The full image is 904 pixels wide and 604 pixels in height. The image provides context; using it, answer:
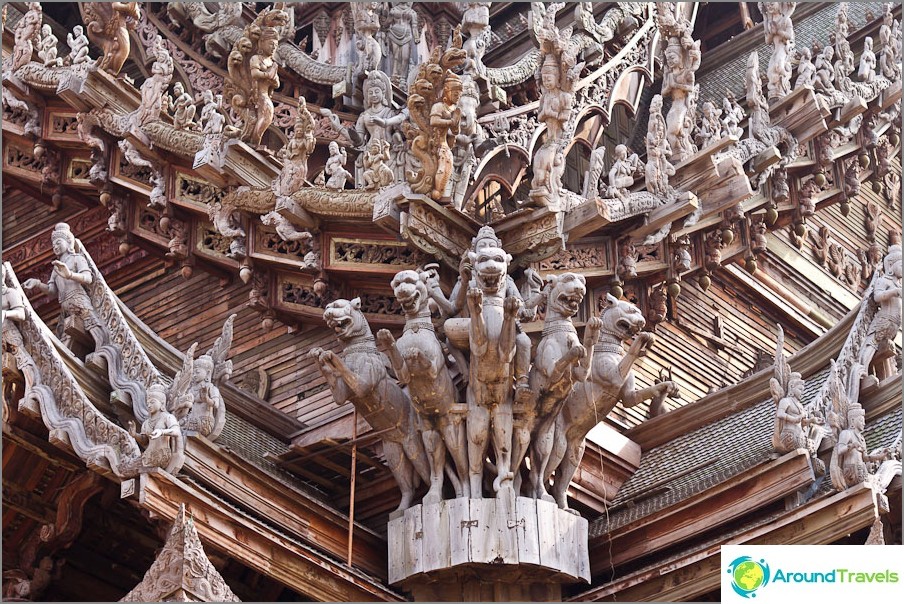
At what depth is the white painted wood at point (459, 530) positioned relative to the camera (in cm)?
1973

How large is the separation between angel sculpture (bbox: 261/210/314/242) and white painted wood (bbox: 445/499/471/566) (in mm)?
4003

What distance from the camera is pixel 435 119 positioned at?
68.6ft

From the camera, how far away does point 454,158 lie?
22438 millimetres

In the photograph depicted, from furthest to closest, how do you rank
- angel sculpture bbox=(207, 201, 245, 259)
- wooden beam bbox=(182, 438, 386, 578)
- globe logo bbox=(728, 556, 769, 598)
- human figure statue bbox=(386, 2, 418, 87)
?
human figure statue bbox=(386, 2, 418, 87) < angel sculpture bbox=(207, 201, 245, 259) < wooden beam bbox=(182, 438, 386, 578) < globe logo bbox=(728, 556, 769, 598)

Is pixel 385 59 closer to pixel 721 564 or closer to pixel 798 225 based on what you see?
pixel 798 225

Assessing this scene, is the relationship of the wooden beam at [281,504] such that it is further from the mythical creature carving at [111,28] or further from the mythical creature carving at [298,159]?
the mythical creature carving at [111,28]

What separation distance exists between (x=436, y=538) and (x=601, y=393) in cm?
221

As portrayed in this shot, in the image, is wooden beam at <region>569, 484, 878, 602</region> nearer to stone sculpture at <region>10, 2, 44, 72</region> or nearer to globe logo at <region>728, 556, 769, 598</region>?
globe logo at <region>728, 556, 769, 598</region>

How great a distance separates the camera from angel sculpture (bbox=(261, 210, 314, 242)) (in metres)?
22.6

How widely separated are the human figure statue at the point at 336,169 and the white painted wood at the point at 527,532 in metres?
4.42

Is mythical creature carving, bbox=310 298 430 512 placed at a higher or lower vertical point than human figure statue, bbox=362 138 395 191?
lower

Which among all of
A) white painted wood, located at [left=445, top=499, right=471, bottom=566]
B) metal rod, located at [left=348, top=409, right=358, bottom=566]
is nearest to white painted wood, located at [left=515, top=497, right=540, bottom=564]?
white painted wood, located at [left=445, top=499, right=471, bottom=566]

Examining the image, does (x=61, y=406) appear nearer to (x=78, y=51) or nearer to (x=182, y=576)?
(x=182, y=576)

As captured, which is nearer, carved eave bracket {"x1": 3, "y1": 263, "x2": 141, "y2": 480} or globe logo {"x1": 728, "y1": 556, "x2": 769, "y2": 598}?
globe logo {"x1": 728, "y1": 556, "x2": 769, "y2": 598}
